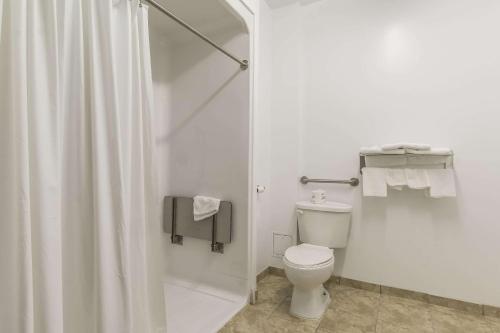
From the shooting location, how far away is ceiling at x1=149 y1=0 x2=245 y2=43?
5.98 feet

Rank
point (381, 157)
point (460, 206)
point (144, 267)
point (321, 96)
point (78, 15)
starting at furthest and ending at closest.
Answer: point (321, 96) < point (381, 157) < point (460, 206) < point (144, 267) < point (78, 15)

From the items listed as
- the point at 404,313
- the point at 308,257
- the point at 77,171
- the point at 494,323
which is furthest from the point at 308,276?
the point at 77,171

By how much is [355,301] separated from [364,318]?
202 mm

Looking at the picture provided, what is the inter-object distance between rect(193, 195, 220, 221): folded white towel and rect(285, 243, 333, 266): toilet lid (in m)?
0.60

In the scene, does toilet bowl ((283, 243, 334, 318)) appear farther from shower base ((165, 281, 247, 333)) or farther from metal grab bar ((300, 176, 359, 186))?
metal grab bar ((300, 176, 359, 186))

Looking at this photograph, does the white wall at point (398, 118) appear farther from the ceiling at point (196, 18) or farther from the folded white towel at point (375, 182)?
the ceiling at point (196, 18)

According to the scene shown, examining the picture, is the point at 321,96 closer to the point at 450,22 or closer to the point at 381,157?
the point at 381,157

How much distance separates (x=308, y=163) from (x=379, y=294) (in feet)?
3.62

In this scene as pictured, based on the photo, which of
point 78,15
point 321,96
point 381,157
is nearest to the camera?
point 78,15

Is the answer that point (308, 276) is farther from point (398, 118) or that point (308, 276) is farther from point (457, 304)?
point (398, 118)

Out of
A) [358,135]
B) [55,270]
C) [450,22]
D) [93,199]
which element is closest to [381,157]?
[358,135]

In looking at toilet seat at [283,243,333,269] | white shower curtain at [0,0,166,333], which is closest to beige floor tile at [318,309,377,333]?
toilet seat at [283,243,333,269]

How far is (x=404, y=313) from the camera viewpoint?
174 cm

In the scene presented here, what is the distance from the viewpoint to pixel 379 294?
1.99 meters
